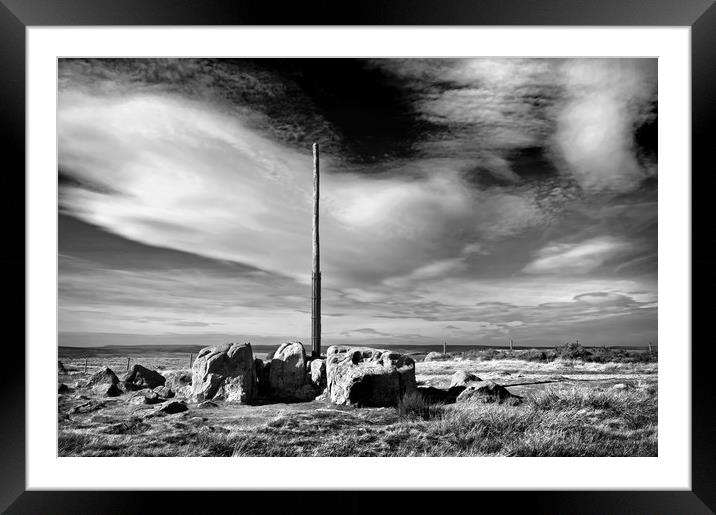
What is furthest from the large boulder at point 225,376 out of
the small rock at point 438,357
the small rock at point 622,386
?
the small rock at point 438,357

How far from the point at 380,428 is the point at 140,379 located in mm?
2976

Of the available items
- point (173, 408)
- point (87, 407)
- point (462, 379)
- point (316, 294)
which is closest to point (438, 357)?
point (462, 379)

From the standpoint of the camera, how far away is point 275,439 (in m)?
3.93

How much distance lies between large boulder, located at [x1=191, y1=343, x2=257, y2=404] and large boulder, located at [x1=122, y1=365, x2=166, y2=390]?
952 mm

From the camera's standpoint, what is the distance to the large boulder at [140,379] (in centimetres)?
509

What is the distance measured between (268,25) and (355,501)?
3.16 m

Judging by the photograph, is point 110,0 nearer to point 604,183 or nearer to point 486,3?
point 486,3

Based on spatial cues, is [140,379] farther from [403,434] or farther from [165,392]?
[403,434]

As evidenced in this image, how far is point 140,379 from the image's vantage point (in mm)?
5199

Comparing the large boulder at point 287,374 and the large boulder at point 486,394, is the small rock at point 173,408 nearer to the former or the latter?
the large boulder at point 287,374

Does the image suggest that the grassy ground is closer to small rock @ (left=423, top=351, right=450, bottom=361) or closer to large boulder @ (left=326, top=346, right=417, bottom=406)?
large boulder @ (left=326, top=346, right=417, bottom=406)

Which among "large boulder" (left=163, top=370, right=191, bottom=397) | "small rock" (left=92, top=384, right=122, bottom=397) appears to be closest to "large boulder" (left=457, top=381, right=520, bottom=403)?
"large boulder" (left=163, top=370, right=191, bottom=397)

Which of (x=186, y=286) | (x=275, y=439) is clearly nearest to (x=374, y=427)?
(x=275, y=439)

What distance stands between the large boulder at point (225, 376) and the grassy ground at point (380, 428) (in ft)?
0.49
